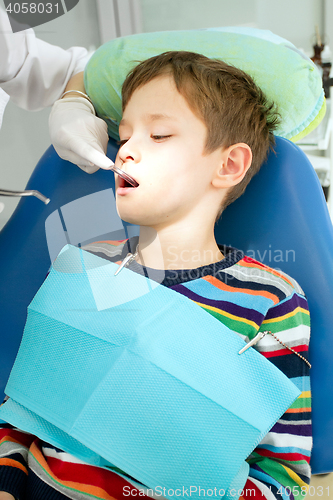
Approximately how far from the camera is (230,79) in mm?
778

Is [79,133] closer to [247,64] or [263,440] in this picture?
[247,64]


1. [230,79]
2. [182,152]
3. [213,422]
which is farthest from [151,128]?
[213,422]

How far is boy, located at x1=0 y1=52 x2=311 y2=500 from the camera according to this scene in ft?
2.03

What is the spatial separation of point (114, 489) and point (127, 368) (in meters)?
0.17

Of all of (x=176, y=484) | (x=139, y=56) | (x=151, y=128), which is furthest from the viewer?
(x=139, y=56)

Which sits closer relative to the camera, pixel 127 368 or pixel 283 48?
pixel 127 368

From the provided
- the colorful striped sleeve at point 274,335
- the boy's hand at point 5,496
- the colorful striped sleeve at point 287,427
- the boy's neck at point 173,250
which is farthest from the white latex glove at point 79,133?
the boy's hand at point 5,496

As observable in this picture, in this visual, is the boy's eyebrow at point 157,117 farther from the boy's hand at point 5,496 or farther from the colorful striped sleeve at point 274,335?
the boy's hand at point 5,496

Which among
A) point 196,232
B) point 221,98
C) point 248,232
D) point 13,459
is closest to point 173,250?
point 196,232

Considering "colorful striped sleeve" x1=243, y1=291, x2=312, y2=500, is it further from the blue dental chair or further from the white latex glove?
the white latex glove

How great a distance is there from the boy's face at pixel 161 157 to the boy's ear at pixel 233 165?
2 cm

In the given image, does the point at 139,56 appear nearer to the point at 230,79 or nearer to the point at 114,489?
the point at 230,79

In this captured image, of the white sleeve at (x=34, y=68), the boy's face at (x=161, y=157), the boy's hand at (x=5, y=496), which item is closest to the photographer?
the boy's hand at (x=5, y=496)

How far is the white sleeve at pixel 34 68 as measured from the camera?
0.81 metres
